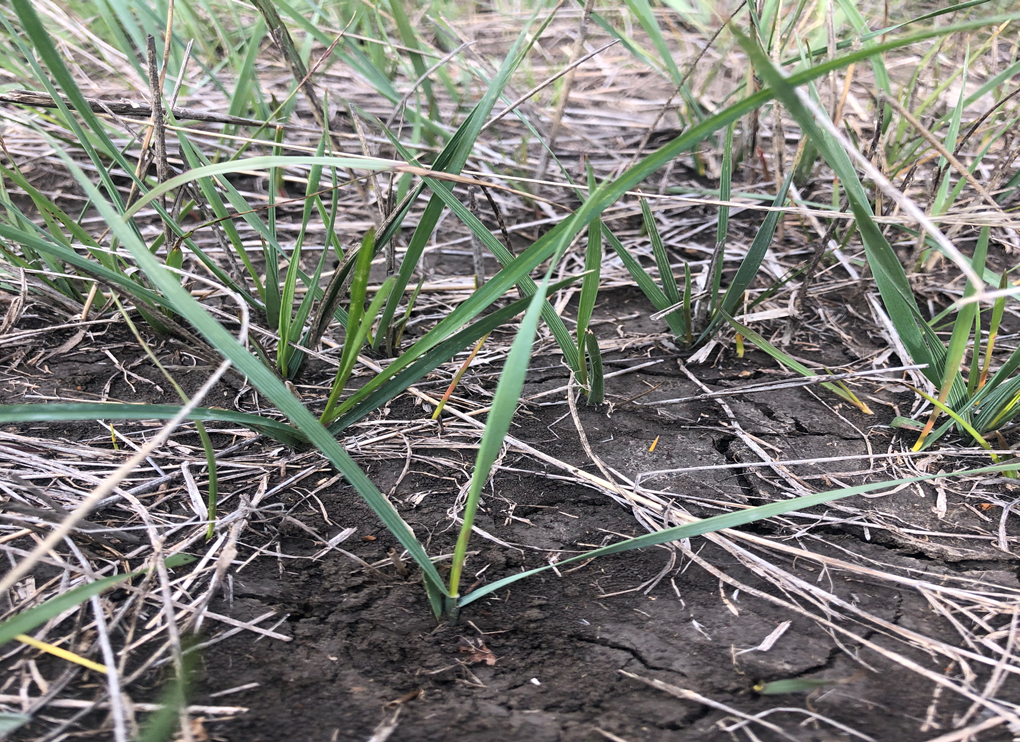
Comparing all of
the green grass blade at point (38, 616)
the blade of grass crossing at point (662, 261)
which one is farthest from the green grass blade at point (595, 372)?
the green grass blade at point (38, 616)

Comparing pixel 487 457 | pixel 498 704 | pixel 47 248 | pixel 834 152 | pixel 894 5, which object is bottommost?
pixel 498 704

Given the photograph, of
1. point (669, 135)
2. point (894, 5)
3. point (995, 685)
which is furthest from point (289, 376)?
point (894, 5)

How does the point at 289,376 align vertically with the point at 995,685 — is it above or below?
above

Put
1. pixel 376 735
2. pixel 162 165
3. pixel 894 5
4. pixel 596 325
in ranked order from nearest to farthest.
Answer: pixel 376 735
pixel 162 165
pixel 596 325
pixel 894 5

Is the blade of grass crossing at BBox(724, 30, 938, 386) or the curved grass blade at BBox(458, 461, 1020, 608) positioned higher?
the blade of grass crossing at BBox(724, 30, 938, 386)

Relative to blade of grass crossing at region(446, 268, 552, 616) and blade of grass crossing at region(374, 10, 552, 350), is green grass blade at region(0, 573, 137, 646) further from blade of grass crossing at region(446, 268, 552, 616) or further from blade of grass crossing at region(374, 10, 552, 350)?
blade of grass crossing at region(374, 10, 552, 350)

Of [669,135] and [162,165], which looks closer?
[162,165]

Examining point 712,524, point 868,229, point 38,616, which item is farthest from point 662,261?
point 38,616

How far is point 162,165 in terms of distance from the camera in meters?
1.07

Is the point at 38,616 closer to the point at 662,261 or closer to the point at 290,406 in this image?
the point at 290,406

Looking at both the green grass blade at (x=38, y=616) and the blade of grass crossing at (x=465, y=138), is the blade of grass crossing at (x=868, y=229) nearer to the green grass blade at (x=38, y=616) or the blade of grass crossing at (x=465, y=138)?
the blade of grass crossing at (x=465, y=138)

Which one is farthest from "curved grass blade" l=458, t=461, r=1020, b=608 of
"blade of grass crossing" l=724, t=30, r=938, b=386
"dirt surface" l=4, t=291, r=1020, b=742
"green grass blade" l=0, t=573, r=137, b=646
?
"green grass blade" l=0, t=573, r=137, b=646

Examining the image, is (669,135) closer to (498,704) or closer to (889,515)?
(889,515)

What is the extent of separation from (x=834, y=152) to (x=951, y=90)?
1.48 metres
